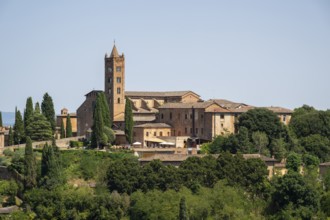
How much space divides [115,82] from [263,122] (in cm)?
1542

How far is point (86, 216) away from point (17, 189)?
6857 mm

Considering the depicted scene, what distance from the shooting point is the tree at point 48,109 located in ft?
267

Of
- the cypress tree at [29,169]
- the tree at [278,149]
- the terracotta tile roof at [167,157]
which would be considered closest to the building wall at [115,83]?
the terracotta tile roof at [167,157]

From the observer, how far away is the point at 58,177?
63.0 meters

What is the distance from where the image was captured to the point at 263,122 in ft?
243

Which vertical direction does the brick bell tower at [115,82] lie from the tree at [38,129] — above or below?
above

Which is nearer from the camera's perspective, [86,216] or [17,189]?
[86,216]

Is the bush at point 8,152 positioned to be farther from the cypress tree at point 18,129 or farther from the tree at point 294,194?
the tree at point 294,194

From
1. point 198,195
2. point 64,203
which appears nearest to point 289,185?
point 198,195

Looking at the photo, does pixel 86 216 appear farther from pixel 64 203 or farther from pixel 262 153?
pixel 262 153

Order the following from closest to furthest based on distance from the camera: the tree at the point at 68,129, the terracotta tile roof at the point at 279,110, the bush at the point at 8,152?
1. the bush at the point at 8,152
2. the terracotta tile roof at the point at 279,110
3. the tree at the point at 68,129

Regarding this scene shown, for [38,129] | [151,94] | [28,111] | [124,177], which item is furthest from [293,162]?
[28,111]

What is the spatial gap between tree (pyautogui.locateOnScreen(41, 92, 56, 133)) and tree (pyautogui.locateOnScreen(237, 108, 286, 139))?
17.3 m

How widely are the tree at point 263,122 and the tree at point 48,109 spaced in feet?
56.9
